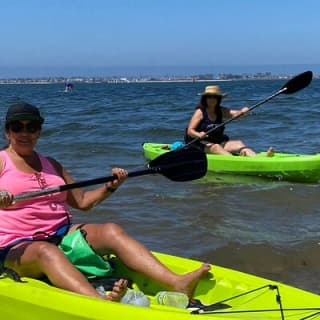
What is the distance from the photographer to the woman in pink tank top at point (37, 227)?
131 inches

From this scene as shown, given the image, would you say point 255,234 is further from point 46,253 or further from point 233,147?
point 233,147

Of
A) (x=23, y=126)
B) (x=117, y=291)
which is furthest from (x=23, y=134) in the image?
(x=117, y=291)

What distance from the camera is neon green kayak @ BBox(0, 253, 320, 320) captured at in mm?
2852

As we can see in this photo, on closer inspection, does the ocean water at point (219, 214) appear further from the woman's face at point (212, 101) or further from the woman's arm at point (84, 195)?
the woman's arm at point (84, 195)

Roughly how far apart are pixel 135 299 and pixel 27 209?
777mm

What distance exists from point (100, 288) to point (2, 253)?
552mm

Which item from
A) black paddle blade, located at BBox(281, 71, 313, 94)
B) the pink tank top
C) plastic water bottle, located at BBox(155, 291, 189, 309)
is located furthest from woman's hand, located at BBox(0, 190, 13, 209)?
black paddle blade, located at BBox(281, 71, 313, 94)

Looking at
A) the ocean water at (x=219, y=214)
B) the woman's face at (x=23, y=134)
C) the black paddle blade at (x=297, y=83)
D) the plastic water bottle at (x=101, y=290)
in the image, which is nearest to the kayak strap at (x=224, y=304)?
the plastic water bottle at (x=101, y=290)

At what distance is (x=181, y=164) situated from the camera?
4160 mm

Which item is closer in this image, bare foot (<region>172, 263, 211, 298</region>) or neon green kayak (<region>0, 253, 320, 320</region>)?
neon green kayak (<region>0, 253, 320, 320</region>)

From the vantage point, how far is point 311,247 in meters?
5.30

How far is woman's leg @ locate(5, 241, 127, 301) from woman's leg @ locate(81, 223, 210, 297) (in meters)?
0.33

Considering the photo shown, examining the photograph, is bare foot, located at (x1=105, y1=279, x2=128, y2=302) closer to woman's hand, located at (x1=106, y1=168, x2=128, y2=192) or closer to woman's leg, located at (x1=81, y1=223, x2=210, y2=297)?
woman's leg, located at (x1=81, y1=223, x2=210, y2=297)

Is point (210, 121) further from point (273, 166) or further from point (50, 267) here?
point (50, 267)
